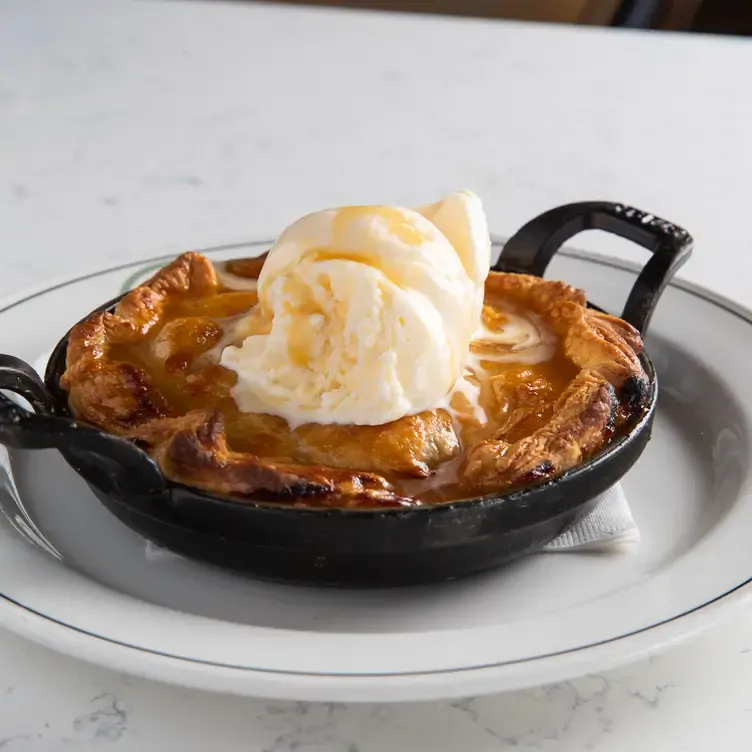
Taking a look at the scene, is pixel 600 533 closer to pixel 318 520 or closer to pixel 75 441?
pixel 318 520

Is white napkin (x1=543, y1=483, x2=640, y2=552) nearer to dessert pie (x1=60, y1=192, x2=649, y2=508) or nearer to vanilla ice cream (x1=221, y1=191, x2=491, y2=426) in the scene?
dessert pie (x1=60, y1=192, x2=649, y2=508)

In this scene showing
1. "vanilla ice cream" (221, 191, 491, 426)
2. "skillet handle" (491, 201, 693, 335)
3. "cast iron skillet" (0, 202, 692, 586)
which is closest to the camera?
"cast iron skillet" (0, 202, 692, 586)

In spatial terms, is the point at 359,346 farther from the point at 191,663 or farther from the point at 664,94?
the point at 664,94

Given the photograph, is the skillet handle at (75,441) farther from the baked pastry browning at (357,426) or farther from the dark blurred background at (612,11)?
the dark blurred background at (612,11)

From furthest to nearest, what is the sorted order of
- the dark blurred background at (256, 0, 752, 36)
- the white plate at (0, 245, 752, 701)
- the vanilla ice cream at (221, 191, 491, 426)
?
the dark blurred background at (256, 0, 752, 36), the vanilla ice cream at (221, 191, 491, 426), the white plate at (0, 245, 752, 701)

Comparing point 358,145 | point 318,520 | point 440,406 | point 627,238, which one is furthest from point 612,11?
point 318,520

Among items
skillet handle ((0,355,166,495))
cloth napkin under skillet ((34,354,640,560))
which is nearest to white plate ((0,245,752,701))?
cloth napkin under skillet ((34,354,640,560))
